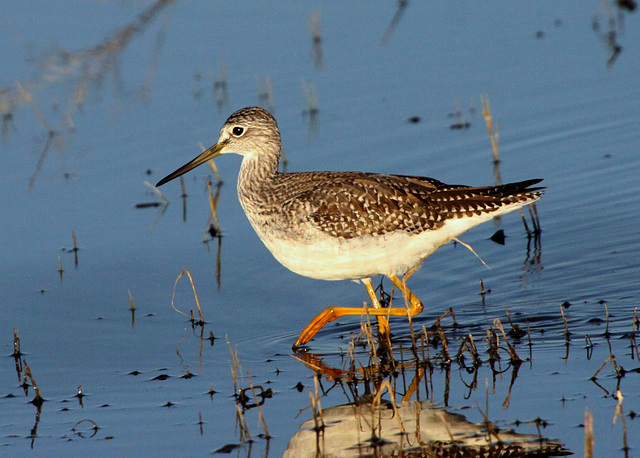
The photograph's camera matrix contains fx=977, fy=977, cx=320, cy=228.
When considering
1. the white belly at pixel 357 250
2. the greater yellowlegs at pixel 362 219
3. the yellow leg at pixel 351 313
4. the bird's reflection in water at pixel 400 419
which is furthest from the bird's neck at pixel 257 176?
the bird's reflection in water at pixel 400 419

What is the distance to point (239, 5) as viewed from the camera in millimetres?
17094

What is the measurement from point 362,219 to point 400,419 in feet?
7.43

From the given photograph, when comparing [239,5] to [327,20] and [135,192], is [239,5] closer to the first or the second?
[327,20]

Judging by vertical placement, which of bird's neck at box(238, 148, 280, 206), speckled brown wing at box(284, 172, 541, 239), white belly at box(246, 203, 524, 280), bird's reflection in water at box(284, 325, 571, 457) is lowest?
bird's reflection in water at box(284, 325, 571, 457)

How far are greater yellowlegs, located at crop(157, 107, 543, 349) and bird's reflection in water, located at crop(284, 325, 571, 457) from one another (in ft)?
1.91

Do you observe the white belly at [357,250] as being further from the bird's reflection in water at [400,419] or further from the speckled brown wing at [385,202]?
the bird's reflection in water at [400,419]

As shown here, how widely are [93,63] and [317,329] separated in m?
7.35

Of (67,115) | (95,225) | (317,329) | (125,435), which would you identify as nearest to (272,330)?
(317,329)

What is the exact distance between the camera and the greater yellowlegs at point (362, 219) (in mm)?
8531

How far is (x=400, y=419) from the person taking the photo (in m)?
6.81

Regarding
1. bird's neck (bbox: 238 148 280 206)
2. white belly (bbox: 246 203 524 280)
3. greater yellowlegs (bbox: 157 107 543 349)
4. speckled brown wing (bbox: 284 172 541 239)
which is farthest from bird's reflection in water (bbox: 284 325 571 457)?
bird's neck (bbox: 238 148 280 206)

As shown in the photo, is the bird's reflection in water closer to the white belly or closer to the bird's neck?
the white belly

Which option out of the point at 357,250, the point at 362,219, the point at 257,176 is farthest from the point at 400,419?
the point at 257,176

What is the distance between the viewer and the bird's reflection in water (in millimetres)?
6457
